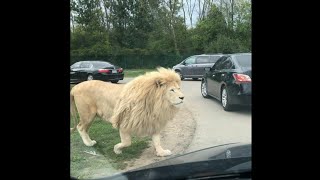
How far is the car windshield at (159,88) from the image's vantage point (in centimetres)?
174

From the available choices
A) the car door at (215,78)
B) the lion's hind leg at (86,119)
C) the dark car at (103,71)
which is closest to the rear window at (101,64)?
the dark car at (103,71)

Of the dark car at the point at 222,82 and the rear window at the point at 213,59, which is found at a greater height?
the rear window at the point at 213,59

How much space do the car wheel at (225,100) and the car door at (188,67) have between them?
242 millimetres

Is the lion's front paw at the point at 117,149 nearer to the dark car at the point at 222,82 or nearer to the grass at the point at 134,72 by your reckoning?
the grass at the point at 134,72

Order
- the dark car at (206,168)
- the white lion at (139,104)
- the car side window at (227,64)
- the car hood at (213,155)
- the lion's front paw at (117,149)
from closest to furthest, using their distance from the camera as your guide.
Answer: the dark car at (206,168), the car hood at (213,155), the car side window at (227,64), the lion's front paw at (117,149), the white lion at (139,104)

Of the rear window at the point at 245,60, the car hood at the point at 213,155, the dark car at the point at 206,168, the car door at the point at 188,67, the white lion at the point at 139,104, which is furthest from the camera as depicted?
the white lion at the point at 139,104

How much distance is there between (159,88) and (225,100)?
48 cm

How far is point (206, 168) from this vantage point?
1.46m

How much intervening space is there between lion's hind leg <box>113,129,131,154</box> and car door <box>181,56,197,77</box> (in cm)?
60

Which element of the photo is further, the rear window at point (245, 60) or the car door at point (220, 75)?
the car door at point (220, 75)

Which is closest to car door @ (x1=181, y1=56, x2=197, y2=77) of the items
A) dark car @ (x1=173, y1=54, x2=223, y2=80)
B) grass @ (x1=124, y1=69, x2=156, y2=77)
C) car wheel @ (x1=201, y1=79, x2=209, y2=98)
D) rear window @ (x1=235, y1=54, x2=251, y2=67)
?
dark car @ (x1=173, y1=54, x2=223, y2=80)
